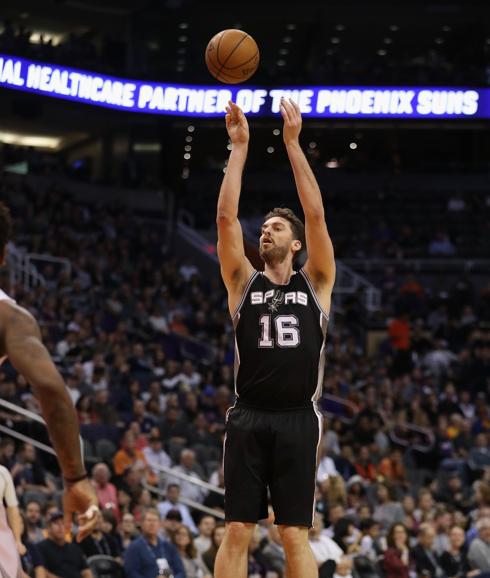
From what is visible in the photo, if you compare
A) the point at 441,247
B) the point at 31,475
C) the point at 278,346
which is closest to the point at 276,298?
the point at 278,346

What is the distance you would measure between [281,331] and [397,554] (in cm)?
729

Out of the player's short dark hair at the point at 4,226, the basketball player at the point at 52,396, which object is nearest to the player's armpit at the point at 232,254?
the player's short dark hair at the point at 4,226

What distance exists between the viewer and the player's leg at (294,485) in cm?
637

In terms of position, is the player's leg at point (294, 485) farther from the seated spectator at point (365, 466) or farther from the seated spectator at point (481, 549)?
the seated spectator at point (365, 466)

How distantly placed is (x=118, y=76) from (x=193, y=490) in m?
12.4

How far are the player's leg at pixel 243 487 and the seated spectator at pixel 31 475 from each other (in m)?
6.69

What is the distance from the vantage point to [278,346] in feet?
21.3

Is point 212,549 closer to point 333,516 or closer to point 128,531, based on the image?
point 128,531

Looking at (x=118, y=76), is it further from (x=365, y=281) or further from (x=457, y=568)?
(x=457, y=568)

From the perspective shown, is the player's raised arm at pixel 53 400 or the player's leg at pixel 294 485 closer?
the player's raised arm at pixel 53 400

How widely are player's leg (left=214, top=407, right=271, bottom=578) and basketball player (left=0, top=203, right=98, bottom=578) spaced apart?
6.75ft

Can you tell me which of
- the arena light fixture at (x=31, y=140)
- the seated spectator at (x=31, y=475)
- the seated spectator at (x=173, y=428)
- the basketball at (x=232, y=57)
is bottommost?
the seated spectator at (x=31, y=475)

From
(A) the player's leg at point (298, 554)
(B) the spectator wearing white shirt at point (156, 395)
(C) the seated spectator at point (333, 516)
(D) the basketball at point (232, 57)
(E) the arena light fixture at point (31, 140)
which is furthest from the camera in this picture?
(E) the arena light fixture at point (31, 140)

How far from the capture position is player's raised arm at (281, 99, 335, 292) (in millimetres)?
6656
